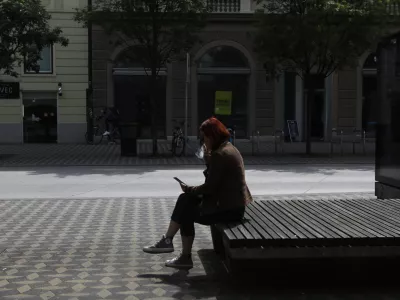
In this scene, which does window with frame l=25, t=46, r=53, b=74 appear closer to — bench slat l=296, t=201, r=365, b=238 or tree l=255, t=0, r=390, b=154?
tree l=255, t=0, r=390, b=154

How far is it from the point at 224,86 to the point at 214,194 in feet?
72.7

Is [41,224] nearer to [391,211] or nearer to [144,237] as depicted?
[144,237]

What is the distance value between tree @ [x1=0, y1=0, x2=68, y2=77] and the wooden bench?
14.5m

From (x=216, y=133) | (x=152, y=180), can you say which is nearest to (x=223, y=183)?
(x=216, y=133)

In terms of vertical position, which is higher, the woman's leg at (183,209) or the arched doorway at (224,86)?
the arched doorway at (224,86)

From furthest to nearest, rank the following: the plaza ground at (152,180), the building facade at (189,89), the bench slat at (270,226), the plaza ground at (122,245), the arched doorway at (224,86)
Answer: the arched doorway at (224,86), the building facade at (189,89), the plaza ground at (152,180), the plaza ground at (122,245), the bench slat at (270,226)

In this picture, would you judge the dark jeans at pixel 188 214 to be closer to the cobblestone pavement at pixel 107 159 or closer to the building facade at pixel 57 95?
the cobblestone pavement at pixel 107 159

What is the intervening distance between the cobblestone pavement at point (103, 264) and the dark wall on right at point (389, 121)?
2.84 meters

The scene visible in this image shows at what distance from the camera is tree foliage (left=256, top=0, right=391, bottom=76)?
18.9 metres

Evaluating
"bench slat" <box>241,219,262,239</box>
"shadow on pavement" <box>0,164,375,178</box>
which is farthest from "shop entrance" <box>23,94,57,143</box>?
"bench slat" <box>241,219,262,239</box>

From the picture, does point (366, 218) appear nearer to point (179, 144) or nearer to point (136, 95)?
point (179, 144)

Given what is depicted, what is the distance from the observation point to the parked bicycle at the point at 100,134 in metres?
26.4

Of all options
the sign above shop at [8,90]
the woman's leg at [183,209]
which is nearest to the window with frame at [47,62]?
the sign above shop at [8,90]

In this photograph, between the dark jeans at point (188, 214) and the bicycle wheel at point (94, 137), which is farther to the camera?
the bicycle wheel at point (94, 137)
